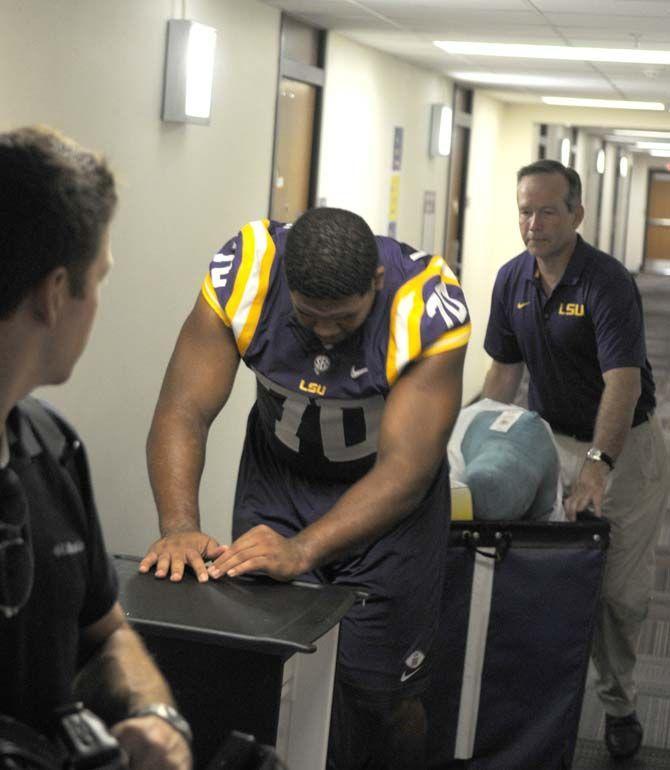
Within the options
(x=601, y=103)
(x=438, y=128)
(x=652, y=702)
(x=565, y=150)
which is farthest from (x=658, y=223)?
(x=652, y=702)

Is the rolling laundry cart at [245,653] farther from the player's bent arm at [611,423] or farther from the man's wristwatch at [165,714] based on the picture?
the player's bent arm at [611,423]

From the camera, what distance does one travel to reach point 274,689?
1948 mm

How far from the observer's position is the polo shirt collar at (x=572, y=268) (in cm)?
357

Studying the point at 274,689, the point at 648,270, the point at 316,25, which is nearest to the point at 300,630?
the point at 274,689

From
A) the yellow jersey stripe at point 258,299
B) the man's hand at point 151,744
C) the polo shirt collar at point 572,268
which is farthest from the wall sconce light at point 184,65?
the man's hand at point 151,744

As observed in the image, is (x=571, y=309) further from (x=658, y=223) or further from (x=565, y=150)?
(x=658, y=223)

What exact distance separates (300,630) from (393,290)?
2.89ft

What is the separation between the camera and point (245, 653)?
1958 millimetres

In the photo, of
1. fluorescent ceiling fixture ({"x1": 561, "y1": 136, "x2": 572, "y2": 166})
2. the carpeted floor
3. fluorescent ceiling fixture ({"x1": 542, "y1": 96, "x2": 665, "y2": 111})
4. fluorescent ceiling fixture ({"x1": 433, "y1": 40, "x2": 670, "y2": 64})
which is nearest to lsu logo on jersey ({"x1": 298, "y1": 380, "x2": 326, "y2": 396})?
the carpeted floor

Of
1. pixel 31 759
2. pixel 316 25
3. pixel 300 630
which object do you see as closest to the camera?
pixel 31 759

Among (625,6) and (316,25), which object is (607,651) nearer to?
(625,6)

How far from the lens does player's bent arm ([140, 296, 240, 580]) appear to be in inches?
98.7

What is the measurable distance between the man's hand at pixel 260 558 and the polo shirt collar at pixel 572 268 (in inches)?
62.4

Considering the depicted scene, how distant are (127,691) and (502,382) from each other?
2458 mm
